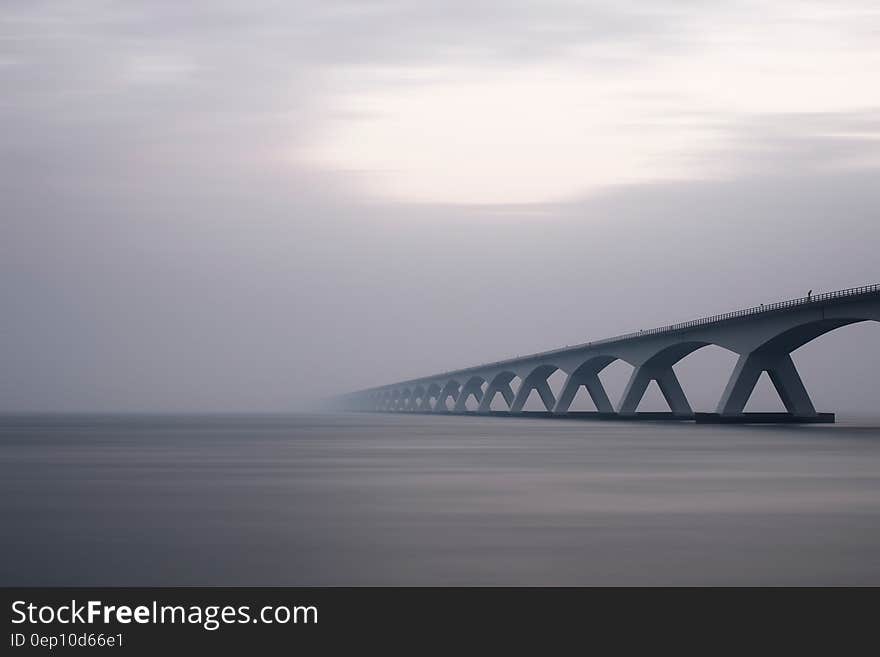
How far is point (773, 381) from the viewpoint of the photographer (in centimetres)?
7850

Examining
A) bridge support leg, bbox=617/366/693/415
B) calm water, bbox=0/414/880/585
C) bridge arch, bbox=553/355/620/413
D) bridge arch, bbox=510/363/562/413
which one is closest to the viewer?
calm water, bbox=0/414/880/585

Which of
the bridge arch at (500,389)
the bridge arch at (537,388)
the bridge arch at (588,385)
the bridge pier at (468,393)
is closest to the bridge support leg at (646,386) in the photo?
the bridge arch at (588,385)

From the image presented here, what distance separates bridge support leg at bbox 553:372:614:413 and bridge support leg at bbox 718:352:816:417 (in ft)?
124

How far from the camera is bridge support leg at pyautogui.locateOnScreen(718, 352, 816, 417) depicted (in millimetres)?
77125

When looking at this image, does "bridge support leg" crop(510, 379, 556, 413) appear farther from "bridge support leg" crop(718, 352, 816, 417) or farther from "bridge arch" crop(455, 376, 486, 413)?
"bridge support leg" crop(718, 352, 816, 417)

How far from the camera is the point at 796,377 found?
7744 cm

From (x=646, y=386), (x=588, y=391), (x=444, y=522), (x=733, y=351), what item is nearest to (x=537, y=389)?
(x=588, y=391)

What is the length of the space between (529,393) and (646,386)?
45880 millimetres

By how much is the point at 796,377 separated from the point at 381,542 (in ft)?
220

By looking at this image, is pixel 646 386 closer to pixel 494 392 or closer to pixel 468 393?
pixel 494 392

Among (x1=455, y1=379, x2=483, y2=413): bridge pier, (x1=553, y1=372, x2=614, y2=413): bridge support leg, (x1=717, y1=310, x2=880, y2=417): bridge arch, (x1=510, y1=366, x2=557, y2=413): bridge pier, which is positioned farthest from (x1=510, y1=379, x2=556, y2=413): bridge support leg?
(x1=717, y1=310, x2=880, y2=417): bridge arch
